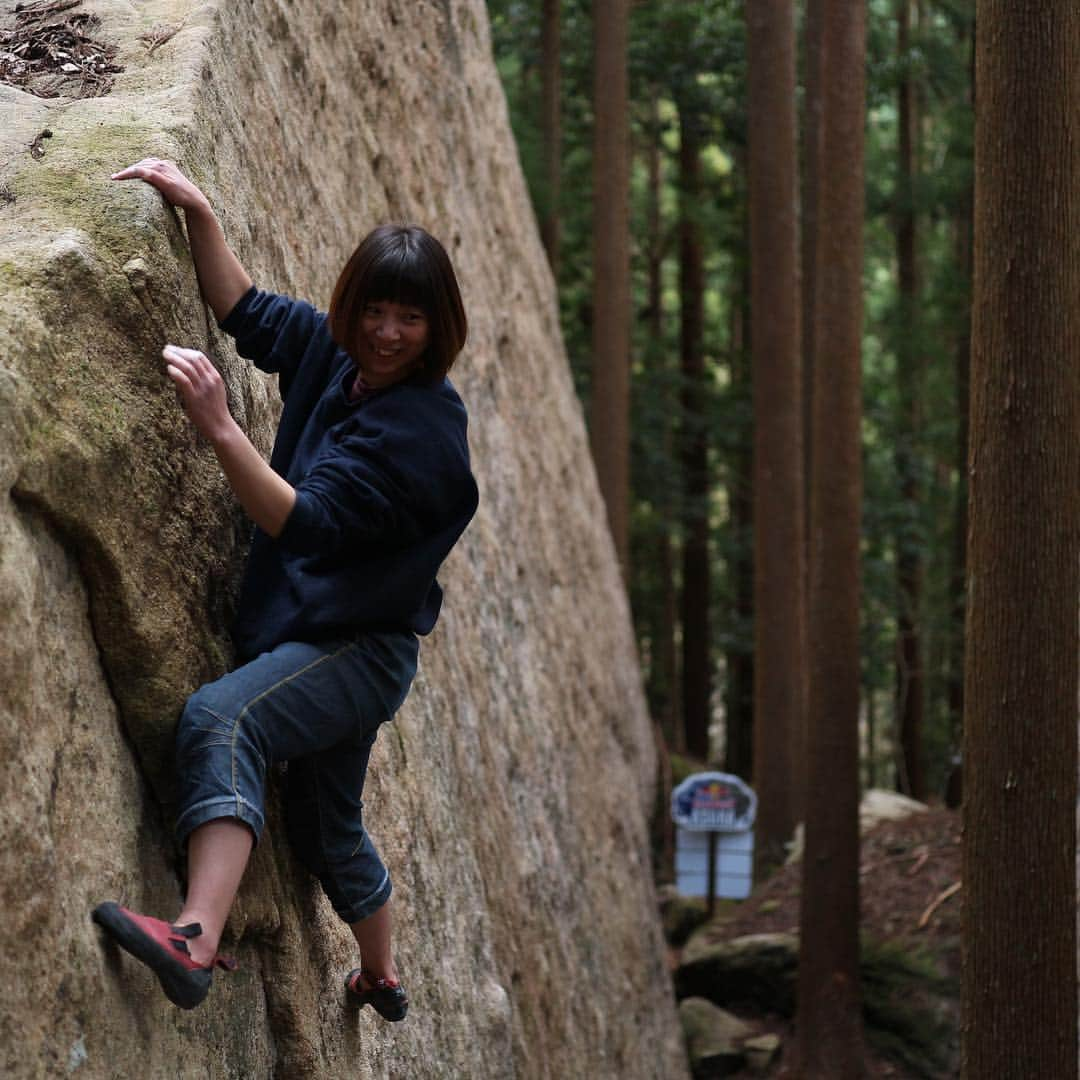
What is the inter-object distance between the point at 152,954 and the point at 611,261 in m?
13.1

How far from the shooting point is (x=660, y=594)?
24344mm

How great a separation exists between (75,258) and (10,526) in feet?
2.29

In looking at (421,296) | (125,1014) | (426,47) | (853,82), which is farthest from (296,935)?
(853,82)

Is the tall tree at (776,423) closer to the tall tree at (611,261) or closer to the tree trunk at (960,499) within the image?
the tall tree at (611,261)

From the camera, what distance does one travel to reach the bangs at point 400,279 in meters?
3.39

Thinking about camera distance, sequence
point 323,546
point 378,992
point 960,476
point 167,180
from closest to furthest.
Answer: point 323,546, point 167,180, point 378,992, point 960,476

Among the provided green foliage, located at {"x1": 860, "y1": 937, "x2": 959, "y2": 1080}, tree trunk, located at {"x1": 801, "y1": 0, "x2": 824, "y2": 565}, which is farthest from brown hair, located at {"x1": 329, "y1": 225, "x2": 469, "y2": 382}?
tree trunk, located at {"x1": 801, "y1": 0, "x2": 824, "y2": 565}

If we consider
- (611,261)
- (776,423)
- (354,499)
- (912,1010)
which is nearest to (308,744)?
(354,499)

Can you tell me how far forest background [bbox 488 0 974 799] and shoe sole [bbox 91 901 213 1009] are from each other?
16271 mm

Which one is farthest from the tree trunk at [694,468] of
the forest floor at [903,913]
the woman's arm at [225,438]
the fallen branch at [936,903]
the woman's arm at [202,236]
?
the woman's arm at [225,438]

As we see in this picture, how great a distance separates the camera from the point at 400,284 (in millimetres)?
3400

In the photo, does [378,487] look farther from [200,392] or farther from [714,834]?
[714,834]

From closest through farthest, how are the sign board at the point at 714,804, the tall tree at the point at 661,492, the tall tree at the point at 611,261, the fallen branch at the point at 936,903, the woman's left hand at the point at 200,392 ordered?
the woman's left hand at the point at 200,392
the fallen branch at the point at 936,903
the sign board at the point at 714,804
the tall tree at the point at 611,261
the tall tree at the point at 661,492

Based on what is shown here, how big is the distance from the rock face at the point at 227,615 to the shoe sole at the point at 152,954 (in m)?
0.05
